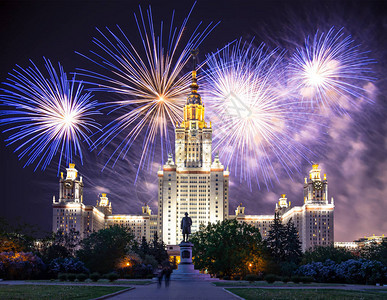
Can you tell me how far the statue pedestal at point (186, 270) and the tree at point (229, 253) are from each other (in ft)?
Answer: 42.5

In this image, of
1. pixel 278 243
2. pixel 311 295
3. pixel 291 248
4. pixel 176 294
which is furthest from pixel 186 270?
pixel 291 248

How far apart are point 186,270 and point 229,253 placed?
18293 millimetres

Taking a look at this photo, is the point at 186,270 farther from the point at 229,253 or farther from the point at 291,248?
the point at 291,248

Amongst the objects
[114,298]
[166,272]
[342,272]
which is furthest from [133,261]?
[114,298]

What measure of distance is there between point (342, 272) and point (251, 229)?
92.4 feet

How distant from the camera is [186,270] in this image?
220ft

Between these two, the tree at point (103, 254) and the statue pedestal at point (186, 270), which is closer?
the statue pedestal at point (186, 270)

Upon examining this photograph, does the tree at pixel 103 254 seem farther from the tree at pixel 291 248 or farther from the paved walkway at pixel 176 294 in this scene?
the paved walkway at pixel 176 294

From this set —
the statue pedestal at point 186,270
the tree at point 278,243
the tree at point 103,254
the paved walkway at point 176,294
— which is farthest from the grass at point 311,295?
the tree at point 278,243

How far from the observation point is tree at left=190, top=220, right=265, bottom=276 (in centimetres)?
8144

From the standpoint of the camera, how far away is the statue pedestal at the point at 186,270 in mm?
63409

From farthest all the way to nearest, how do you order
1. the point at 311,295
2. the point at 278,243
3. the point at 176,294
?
the point at 278,243 → the point at 311,295 → the point at 176,294

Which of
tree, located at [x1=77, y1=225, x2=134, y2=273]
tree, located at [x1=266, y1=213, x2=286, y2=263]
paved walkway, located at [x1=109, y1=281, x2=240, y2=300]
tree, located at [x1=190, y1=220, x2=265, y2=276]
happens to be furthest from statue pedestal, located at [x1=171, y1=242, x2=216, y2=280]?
tree, located at [x1=266, y1=213, x2=286, y2=263]

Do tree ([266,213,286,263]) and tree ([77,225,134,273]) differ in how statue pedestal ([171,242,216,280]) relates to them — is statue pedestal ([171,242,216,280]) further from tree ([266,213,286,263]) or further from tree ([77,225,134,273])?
tree ([266,213,286,263])
